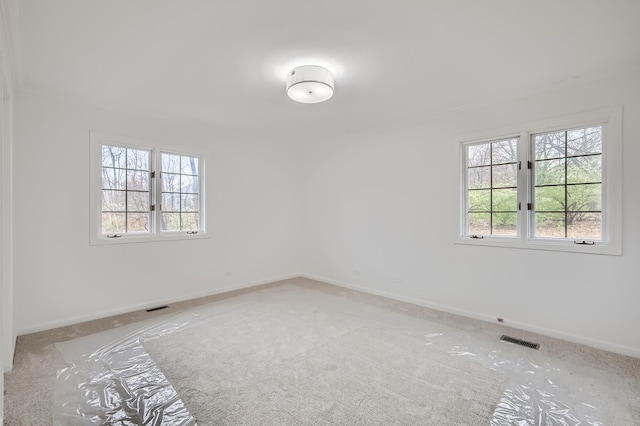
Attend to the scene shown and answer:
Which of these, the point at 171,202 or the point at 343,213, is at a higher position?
the point at 171,202

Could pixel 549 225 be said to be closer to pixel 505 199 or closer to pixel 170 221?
pixel 505 199

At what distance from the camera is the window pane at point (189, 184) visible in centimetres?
456

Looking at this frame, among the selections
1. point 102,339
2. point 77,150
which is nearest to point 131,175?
point 77,150

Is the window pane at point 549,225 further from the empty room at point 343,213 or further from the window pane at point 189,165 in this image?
the window pane at point 189,165

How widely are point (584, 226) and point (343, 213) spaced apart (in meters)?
3.13

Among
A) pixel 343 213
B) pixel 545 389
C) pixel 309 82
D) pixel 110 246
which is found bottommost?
pixel 545 389

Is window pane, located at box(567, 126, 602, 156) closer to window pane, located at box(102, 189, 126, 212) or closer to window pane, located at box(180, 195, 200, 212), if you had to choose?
window pane, located at box(180, 195, 200, 212)

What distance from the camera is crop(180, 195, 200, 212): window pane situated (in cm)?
458

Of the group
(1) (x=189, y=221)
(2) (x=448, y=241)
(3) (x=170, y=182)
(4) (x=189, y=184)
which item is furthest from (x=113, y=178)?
(2) (x=448, y=241)

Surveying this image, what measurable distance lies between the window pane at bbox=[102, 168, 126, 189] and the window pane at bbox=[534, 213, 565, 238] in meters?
4.92

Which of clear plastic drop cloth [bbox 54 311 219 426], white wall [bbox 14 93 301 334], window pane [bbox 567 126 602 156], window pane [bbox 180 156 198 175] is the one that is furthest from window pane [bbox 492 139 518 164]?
window pane [bbox 180 156 198 175]

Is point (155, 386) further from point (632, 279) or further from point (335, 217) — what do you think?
point (632, 279)

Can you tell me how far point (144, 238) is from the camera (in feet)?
13.4

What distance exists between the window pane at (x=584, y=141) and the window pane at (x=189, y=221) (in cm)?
471
